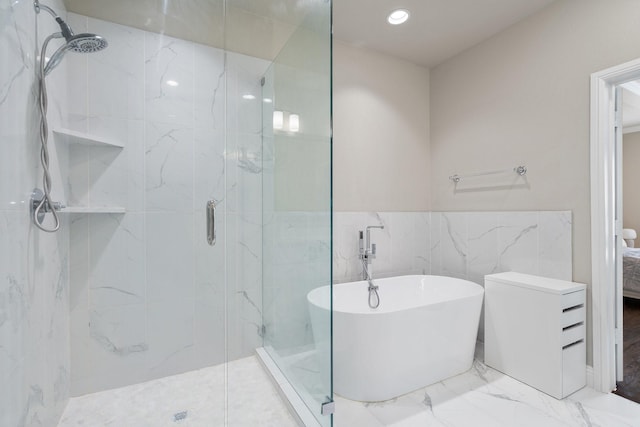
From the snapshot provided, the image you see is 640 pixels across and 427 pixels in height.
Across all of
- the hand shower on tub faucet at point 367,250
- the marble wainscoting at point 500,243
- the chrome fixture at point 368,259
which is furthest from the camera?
the hand shower on tub faucet at point 367,250

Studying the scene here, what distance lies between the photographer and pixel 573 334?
185 cm

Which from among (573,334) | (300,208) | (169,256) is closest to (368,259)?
(300,208)

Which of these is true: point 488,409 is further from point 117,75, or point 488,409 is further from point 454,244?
point 117,75

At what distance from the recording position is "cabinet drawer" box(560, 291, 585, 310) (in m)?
1.80

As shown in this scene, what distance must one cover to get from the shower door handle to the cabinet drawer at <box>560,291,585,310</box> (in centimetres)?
216

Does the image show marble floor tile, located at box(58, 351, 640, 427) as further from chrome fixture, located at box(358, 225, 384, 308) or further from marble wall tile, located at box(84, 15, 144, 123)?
marble wall tile, located at box(84, 15, 144, 123)

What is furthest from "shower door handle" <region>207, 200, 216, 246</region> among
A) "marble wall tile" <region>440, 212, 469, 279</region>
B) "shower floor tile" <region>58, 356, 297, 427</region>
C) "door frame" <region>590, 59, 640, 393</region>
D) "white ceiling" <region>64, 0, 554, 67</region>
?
"door frame" <region>590, 59, 640, 393</region>

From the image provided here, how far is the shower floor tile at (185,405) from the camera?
1.49 m

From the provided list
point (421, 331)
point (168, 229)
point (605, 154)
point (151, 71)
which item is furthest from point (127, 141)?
point (605, 154)

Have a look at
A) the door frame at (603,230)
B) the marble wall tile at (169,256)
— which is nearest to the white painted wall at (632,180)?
the door frame at (603,230)

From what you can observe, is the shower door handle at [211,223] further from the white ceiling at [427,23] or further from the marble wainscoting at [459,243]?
the white ceiling at [427,23]

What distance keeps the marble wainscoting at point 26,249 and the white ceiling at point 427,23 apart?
6.07 feet

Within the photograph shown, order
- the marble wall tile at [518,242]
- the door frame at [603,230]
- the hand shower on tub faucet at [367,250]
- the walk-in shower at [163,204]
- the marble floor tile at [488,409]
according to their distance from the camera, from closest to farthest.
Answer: the walk-in shower at [163,204] < the marble floor tile at [488,409] < the door frame at [603,230] < the marble wall tile at [518,242] < the hand shower on tub faucet at [367,250]

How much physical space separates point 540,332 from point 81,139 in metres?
2.88
